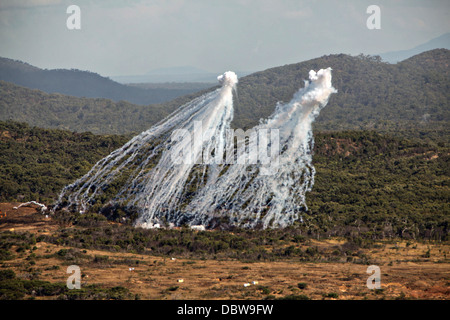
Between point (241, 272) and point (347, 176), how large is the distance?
36812 millimetres

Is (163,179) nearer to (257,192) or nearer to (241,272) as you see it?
(257,192)

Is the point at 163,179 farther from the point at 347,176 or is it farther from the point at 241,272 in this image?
the point at 347,176

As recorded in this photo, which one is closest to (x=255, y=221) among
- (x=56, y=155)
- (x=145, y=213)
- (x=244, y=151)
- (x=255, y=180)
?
(x=255, y=180)

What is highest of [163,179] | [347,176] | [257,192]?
[163,179]

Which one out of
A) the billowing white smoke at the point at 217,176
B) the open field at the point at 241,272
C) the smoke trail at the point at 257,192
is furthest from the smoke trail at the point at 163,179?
the open field at the point at 241,272

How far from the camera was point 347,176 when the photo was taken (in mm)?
70562

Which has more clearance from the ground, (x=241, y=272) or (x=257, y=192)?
(x=257, y=192)

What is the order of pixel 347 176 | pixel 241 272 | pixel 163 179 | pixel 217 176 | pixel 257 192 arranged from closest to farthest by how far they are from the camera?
pixel 241 272
pixel 163 179
pixel 257 192
pixel 217 176
pixel 347 176

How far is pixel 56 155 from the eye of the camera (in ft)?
262

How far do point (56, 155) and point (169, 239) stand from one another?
39801 mm

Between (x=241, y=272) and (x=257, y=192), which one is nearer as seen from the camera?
(x=241, y=272)

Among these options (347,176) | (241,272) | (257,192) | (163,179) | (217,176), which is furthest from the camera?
(347,176)

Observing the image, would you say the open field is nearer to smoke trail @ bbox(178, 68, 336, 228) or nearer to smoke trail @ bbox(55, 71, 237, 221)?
smoke trail @ bbox(178, 68, 336, 228)

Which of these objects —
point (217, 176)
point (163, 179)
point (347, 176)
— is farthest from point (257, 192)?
point (347, 176)
